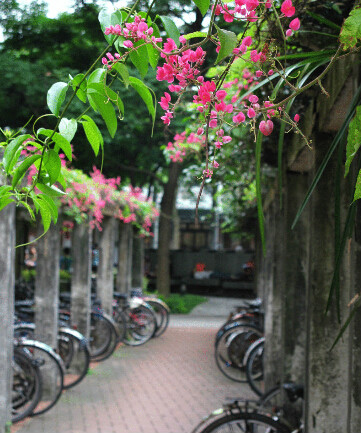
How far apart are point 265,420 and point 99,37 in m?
12.8

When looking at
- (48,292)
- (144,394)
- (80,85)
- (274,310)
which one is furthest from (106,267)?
(80,85)

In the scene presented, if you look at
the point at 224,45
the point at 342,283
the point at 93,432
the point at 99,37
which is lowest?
the point at 93,432

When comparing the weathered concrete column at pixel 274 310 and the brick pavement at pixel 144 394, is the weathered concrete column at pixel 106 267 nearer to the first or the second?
the brick pavement at pixel 144 394

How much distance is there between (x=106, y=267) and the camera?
1133 cm

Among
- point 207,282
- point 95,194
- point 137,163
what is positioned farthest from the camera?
point 207,282

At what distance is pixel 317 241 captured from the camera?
10.9ft

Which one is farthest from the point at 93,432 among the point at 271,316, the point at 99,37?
the point at 99,37

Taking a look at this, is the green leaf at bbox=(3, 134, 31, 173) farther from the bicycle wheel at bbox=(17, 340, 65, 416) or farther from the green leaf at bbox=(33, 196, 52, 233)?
the bicycle wheel at bbox=(17, 340, 65, 416)

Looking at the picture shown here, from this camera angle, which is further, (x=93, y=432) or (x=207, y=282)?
(x=207, y=282)

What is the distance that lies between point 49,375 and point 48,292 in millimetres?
946

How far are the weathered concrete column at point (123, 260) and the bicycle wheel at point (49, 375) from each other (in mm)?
5939

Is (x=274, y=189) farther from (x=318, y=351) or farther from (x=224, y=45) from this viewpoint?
(x=224, y=45)

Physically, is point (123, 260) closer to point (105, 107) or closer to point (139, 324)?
point (139, 324)

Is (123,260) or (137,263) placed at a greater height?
(123,260)
